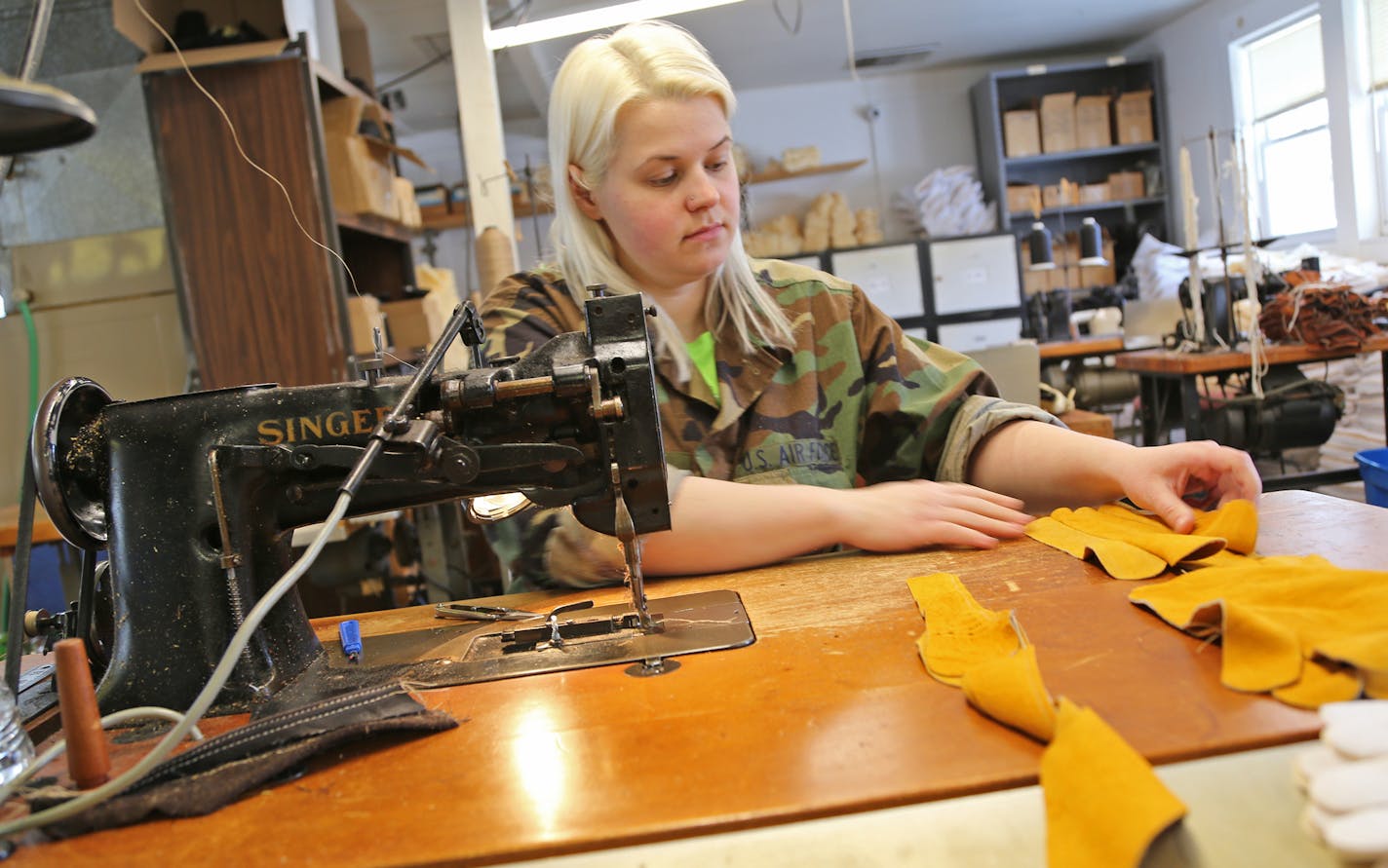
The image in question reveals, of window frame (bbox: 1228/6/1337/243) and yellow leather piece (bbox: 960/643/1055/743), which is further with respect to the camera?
window frame (bbox: 1228/6/1337/243)

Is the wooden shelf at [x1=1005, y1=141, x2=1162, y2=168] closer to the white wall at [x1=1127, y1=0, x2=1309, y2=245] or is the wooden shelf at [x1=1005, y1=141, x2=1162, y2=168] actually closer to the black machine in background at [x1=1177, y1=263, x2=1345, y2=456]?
the white wall at [x1=1127, y1=0, x2=1309, y2=245]

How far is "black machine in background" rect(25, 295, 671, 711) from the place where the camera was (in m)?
0.89

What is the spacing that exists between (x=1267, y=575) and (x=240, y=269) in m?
2.96

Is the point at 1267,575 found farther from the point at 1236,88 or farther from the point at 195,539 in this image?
the point at 1236,88

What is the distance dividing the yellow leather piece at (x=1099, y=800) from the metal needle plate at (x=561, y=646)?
355 mm

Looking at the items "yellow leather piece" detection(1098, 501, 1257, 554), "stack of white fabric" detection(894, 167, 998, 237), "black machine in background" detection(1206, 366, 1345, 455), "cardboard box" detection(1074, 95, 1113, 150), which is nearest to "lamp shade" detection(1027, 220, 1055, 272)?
"stack of white fabric" detection(894, 167, 998, 237)

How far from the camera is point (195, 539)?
0.91 meters

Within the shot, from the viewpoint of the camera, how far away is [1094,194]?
24.5ft

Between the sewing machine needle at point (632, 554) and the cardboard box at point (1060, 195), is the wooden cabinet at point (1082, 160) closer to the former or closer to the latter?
the cardboard box at point (1060, 195)

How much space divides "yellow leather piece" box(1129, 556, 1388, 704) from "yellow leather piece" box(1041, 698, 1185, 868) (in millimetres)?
165

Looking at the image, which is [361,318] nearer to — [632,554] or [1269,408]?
[632,554]

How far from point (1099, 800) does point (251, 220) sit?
9.98ft

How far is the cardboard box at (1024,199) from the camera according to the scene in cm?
731

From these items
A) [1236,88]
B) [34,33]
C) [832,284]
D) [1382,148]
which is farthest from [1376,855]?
[1236,88]
